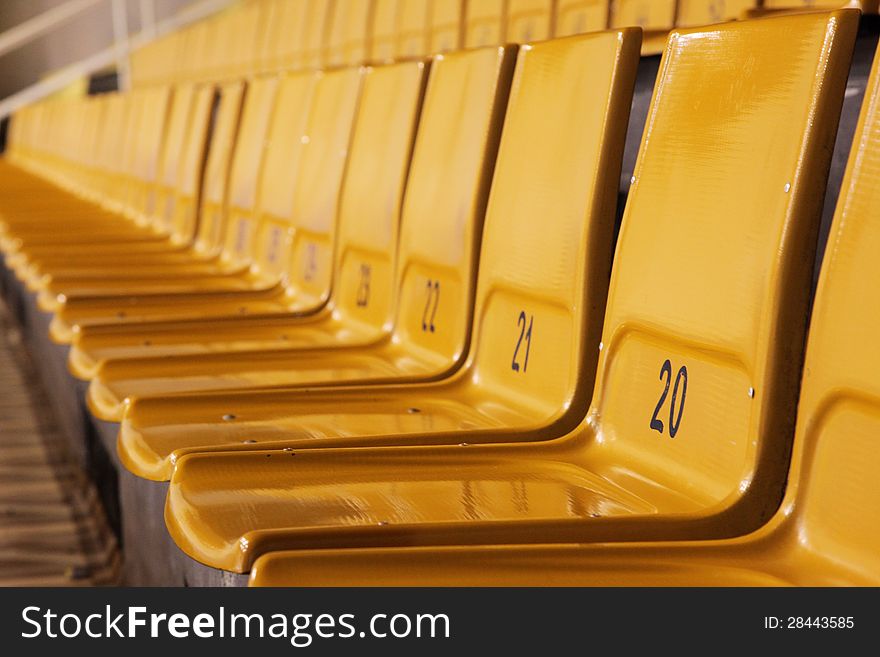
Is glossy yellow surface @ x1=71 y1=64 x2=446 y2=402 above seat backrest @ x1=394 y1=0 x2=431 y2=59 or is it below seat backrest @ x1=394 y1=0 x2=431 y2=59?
below

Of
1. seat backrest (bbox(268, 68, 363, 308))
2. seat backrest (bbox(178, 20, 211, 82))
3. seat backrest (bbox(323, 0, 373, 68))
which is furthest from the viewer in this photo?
seat backrest (bbox(178, 20, 211, 82))

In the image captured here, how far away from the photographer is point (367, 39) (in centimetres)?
189

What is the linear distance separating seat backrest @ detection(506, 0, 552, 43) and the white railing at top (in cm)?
214

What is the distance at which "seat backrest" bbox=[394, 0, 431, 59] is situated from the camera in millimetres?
Result: 1687

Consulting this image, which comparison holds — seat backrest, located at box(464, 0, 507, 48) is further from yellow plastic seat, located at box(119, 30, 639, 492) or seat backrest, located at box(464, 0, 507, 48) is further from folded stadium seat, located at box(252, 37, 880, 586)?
folded stadium seat, located at box(252, 37, 880, 586)

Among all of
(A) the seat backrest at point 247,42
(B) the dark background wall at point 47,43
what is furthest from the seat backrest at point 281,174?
(B) the dark background wall at point 47,43

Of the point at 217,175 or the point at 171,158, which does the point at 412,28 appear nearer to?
the point at 171,158

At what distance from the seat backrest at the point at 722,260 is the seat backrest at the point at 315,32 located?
1560mm

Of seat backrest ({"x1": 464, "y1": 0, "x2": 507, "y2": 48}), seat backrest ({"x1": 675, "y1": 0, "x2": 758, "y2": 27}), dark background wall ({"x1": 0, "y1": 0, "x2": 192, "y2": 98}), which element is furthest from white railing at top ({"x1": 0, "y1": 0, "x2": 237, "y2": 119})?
seat backrest ({"x1": 675, "y1": 0, "x2": 758, "y2": 27})

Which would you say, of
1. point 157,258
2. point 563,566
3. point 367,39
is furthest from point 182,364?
point 367,39

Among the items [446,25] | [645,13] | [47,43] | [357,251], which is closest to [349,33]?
[446,25]

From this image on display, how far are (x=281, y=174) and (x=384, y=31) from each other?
84 cm

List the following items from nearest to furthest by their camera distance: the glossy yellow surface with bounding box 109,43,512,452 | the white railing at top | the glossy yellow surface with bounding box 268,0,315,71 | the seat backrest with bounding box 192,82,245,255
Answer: the glossy yellow surface with bounding box 109,43,512,452 → the seat backrest with bounding box 192,82,245,255 → the glossy yellow surface with bounding box 268,0,315,71 → the white railing at top

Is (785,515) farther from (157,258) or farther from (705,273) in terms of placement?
(157,258)
